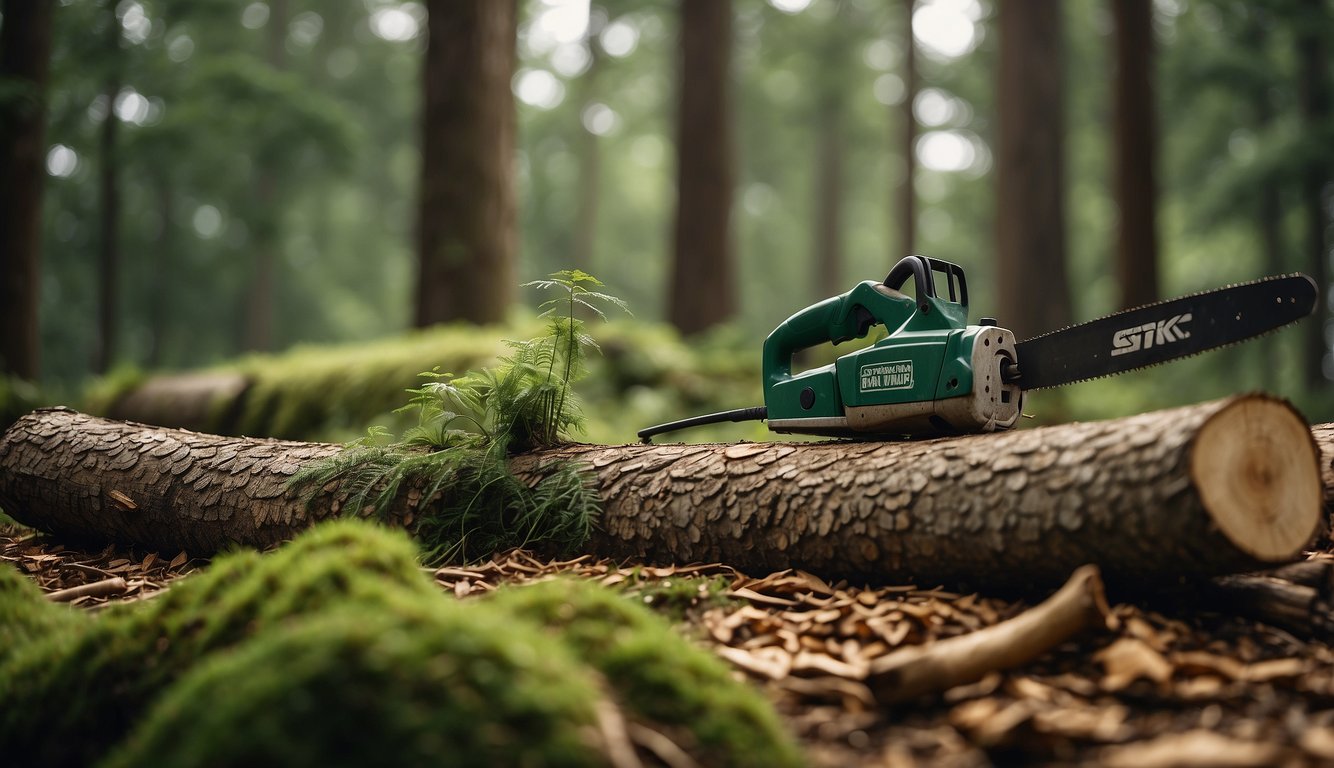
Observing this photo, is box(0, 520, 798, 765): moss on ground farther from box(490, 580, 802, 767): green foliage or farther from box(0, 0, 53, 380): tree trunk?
box(0, 0, 53, 380): tree trunk

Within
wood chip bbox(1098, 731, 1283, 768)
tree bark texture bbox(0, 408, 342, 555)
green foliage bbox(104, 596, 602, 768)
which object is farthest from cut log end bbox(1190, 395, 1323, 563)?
tree bark texture bbox(0, 408, 342, 555)

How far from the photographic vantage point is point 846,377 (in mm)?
3162

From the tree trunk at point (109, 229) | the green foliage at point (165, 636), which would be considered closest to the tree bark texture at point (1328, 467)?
the green foliage at point (165, 636)

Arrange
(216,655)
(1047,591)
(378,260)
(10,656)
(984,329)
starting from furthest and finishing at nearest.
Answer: (378,260), (984,329), (1047,591), (10,656), (216,655)

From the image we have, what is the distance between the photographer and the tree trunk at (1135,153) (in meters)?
9.90

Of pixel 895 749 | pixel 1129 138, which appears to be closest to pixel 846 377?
pixel 895 749

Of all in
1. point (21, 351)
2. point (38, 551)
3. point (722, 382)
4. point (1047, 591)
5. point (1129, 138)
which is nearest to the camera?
point (1047, 591)

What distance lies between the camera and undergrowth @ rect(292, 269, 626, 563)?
3.20m

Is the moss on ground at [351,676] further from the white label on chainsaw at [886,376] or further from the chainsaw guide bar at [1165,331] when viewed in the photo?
the chainsaw guide bar at [1165,331]

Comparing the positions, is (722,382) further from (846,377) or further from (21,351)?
(21,351)

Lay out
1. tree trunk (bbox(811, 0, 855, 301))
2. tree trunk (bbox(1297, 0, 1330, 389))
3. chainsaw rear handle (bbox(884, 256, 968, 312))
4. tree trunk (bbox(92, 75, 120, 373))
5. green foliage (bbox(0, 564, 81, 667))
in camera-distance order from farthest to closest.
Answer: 1. tree trunk (bbox(811, 0, 855, 301))
2. tree trunk (bbox(92, 75, 120, 373))
3. tree trunk (bbox(1297, 0, 1330, 389))
4. chainsaw rear handle (bbox(884, 256, 968, 312))
5. green foliage (bbox(0, 564, 81, 667))

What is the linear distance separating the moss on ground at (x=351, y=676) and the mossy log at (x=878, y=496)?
2.94 feet

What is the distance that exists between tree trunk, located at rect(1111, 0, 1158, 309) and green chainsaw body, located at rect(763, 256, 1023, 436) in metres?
7.97

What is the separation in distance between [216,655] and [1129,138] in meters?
11.0
